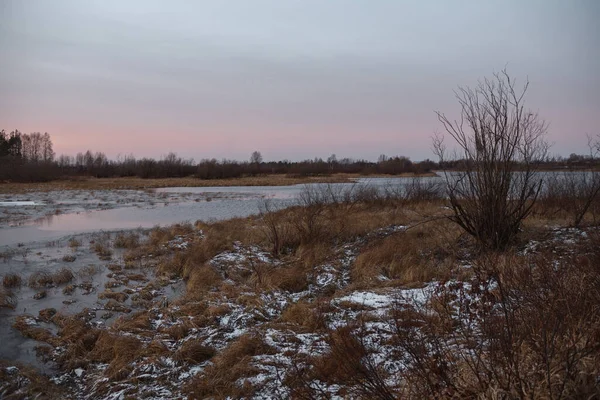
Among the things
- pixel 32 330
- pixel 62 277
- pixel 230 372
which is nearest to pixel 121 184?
pixel 62 277

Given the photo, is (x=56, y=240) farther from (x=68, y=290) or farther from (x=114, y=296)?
(x=114, y=296)

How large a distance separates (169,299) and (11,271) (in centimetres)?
477

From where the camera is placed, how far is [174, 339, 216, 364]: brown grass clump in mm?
4953

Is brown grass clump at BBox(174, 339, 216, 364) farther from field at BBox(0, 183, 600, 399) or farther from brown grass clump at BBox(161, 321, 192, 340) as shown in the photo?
brown grass clump at BBox(161, 321, 192, 340)

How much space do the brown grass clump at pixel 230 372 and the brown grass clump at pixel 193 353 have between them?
0.58 ft

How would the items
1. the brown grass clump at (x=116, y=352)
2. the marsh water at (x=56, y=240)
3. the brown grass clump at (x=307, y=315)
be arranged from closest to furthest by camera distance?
the brown grass clump at (x=116, y=352)
the brown grass clump at (x=307, y=315)
the marsh water at (x=56, y=240)

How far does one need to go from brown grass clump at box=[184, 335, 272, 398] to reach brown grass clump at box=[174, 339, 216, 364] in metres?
0.18

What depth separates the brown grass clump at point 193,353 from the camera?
4953mm

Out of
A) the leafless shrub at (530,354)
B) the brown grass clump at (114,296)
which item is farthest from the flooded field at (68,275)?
the leafless shrub at (530,354)

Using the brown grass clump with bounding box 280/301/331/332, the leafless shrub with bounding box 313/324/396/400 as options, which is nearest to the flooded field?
the brown grass clump with bounding box 280/301/331/332

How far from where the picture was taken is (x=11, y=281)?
28.0 feet

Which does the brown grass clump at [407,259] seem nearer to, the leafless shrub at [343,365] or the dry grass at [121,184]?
the leafless shrub at [343,365]

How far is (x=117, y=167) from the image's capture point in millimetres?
73062

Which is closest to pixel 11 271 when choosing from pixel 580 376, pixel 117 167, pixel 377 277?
pixel 377 277
